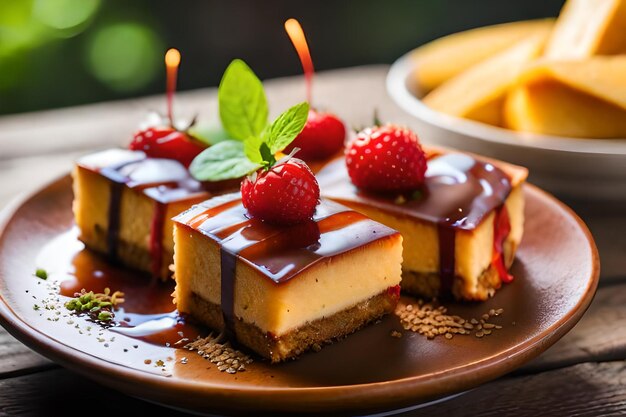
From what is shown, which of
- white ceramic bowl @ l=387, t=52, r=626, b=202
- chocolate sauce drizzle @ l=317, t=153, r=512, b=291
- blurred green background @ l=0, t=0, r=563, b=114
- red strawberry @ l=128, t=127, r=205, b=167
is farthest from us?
blurred green background @ l=0, t=0, r=563, b=114

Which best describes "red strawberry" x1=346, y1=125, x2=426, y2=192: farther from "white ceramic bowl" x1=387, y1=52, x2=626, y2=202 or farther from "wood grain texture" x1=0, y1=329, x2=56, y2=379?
"wood grain texture" x1=0, y1=329, x2=56, y2=379

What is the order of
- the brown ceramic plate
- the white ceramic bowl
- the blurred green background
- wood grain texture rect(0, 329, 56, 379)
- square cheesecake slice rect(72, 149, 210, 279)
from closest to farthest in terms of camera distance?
the brown ceramic plate < wood grain texture rect(0, 329, 56, 379) < square cheesecake slice rect(72, 149, 210, 279) < the white ceramic bowl < the blurred green background

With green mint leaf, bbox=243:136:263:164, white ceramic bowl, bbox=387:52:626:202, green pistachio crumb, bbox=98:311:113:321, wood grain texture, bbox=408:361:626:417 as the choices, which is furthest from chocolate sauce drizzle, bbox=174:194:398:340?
white ceramic bowl, bbox=387:52:626:202

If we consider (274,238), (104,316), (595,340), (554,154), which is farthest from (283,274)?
(554,154)

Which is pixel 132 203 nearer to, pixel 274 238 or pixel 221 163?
pixel 221 163

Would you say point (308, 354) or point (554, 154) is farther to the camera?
point (554, 154)

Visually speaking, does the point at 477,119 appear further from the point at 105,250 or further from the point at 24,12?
the point at 24,12
